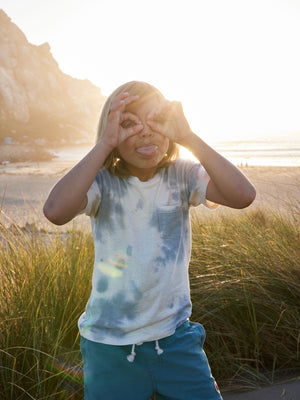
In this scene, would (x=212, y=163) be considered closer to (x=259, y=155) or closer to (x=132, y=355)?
(x=132, y=355)

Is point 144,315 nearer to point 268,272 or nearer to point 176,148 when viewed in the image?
point 176,148

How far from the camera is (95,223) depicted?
4.75ft

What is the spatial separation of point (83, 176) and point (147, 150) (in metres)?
0.28

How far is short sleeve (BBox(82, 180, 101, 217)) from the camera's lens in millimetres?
1368

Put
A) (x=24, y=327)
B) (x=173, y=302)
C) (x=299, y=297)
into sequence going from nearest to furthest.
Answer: (x=173, y=302), (x=24, y=327), (x=299, y=297)

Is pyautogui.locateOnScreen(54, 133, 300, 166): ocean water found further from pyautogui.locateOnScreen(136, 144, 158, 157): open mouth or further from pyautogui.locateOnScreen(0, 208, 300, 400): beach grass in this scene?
pyautogui.locateOnScreen(136, 144, 158, 157): open mouth

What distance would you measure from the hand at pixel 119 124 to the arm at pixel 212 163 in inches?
2.5

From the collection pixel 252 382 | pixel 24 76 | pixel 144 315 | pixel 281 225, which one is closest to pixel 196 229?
pixel 281 225

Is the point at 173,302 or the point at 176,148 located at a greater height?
the point at 176,148

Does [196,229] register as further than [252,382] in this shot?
Yes

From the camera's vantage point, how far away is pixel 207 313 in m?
2.20

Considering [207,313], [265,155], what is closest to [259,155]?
[265,155]

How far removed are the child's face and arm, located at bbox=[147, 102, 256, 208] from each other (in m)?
0.04

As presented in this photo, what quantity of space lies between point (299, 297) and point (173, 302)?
1207 millimetres
